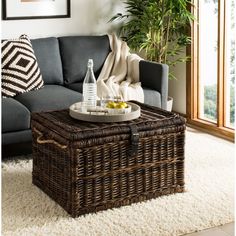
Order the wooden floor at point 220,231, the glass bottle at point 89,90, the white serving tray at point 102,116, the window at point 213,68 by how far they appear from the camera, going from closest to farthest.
→ the wooden floor at point 220,231
the white serving tray at point 102,116
the glass bottle at point 89,90
the window at point 213,68

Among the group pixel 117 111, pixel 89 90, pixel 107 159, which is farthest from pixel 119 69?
pixel 107 159

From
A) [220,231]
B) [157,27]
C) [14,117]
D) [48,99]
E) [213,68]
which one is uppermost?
[157,27]

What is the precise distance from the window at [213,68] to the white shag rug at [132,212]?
114 centimetres

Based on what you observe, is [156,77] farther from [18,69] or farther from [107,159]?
[107,159]

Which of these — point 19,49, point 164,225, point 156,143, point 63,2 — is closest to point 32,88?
point 19,49

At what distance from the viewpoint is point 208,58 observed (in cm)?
482

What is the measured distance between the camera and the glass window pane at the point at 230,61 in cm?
449

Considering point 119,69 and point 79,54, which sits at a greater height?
point 79,54

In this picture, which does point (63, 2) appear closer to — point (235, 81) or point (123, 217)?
point (235, 81)

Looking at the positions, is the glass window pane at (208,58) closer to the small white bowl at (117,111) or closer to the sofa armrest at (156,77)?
the sofa armrest at (156,77)

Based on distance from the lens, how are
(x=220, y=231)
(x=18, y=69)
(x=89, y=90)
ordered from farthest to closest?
1. (x=18, y=69)
2. (x=89, y=90)
3. (x=220, y=231)

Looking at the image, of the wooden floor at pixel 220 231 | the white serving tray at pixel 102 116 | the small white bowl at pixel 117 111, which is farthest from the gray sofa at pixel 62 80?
the wooden floor at pixel 220 231

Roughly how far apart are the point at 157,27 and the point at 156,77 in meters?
0.62

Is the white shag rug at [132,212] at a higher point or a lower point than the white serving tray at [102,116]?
lower
